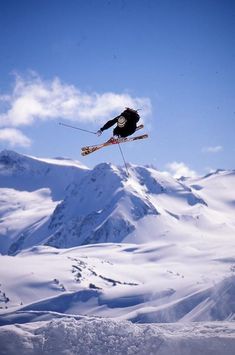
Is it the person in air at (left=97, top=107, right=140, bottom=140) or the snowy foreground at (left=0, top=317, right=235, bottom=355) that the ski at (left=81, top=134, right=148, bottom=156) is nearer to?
the person in air at (left=97, top=107, right=140, bottom=140)

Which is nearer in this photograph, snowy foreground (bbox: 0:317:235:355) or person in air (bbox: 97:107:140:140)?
person in air (bbox: 97:107:140:140)

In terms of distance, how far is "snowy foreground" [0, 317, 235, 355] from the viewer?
200ft

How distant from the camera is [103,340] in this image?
65688 millimetres

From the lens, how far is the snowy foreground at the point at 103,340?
61.0 meters

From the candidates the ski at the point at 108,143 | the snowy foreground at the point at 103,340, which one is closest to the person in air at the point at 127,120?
the ski at the point at 108,143

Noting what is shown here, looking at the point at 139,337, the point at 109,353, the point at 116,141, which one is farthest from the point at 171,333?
the point at 116,141

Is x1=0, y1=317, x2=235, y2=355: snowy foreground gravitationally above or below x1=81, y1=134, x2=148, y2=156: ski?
below

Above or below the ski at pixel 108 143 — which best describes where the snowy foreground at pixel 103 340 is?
below

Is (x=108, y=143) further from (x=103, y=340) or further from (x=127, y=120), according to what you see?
(x=103, y=340)

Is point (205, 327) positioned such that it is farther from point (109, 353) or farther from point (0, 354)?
point (0, 354)

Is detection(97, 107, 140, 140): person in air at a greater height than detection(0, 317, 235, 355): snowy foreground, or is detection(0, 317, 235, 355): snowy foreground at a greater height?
detection(97, 107, 140, 140): person in air

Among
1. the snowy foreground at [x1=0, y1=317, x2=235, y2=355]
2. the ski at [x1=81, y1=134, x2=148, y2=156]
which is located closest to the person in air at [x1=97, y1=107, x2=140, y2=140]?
the ski at [x1=81, y1=134, x2=148, y2=156]

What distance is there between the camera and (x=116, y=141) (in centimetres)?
2714

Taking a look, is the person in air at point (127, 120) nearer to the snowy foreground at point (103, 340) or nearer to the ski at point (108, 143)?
the ski at point (108, 143)
